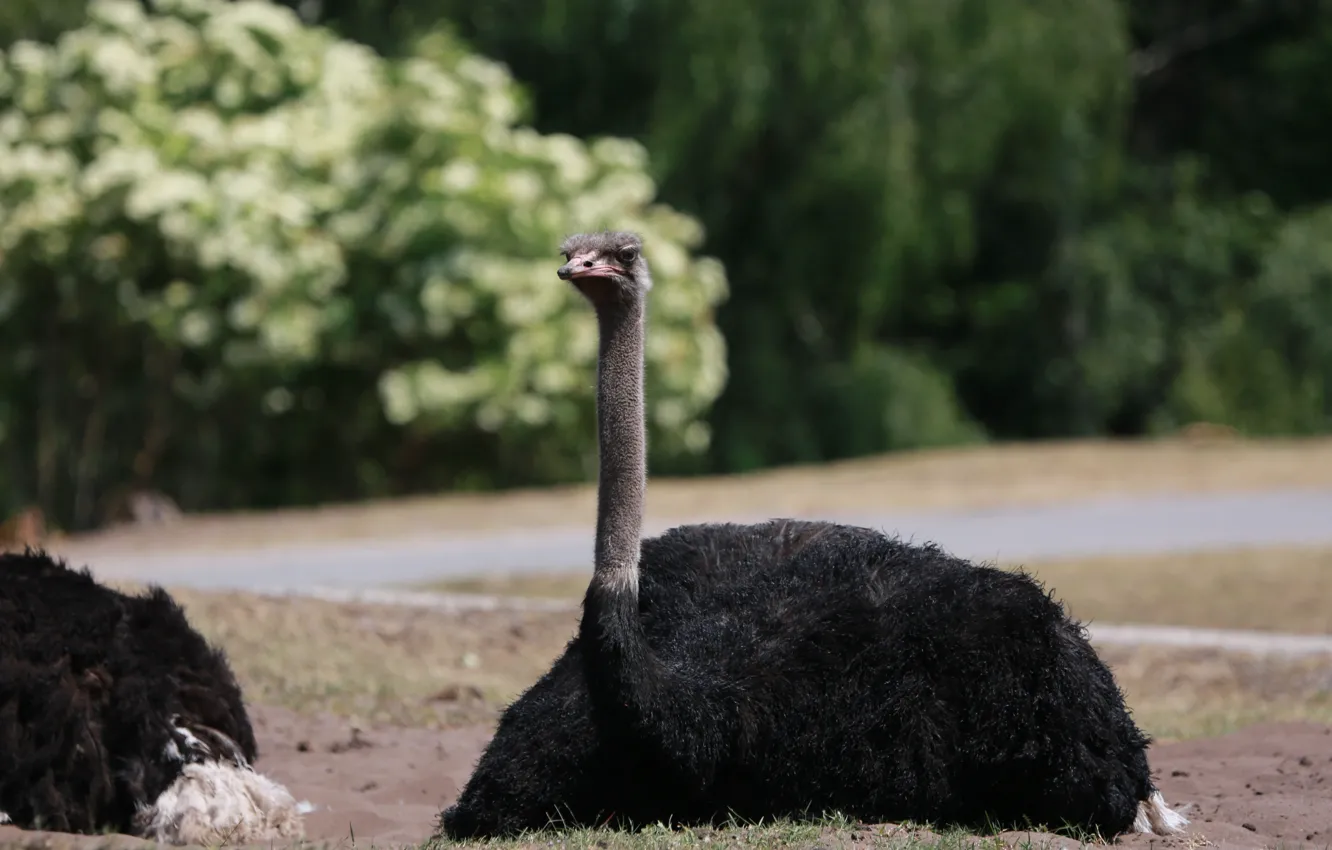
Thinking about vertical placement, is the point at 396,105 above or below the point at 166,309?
above

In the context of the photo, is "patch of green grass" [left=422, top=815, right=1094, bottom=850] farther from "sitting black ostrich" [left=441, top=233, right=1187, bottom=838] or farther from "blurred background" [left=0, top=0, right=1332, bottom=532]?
"blurred background" [left=0, top=0, right=1332, bottom=532]

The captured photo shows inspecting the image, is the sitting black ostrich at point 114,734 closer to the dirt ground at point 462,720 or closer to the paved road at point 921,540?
the dirt ground at point 462,720

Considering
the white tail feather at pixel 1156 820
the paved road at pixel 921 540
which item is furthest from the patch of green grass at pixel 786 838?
the paved road at pixel 921 540

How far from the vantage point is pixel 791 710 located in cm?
498

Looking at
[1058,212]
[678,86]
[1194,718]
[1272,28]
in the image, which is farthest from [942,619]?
[1272,28]

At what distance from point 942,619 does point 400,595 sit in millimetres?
6203

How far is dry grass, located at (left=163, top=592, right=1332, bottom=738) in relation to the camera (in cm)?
789

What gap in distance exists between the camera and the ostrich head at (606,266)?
487 centimetres

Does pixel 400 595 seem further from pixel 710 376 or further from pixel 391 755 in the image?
pixel 710 376

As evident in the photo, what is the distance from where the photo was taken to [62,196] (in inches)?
693

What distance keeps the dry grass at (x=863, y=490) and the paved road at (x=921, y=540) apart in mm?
528

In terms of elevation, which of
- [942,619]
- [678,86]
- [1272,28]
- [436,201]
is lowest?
[942,619]

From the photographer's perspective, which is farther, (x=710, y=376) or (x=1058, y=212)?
(x=1058, y=212)

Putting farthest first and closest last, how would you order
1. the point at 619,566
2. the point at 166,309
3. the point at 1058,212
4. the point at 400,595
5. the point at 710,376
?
the point at 1058,212 < the point at 710,376 < the point at 166,309 < the point at 400,595 < the point at 619,566
